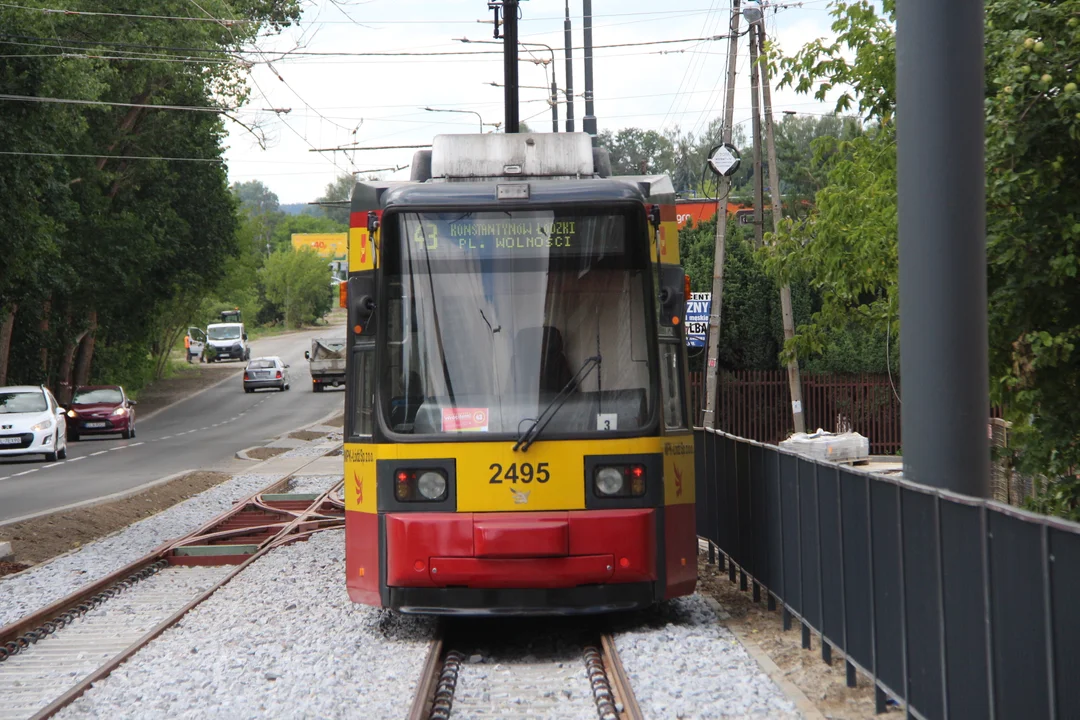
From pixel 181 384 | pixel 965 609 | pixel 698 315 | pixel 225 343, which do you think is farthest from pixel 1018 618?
pixel 225 343

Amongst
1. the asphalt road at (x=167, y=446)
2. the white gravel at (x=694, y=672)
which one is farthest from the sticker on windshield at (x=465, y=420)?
the asphalt road at (x=167, y=446)

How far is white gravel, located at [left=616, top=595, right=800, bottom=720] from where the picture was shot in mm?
7418

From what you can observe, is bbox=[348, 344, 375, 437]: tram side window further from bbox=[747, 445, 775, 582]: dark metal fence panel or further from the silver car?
the silver car

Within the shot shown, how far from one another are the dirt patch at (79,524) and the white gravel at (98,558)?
1.43ft

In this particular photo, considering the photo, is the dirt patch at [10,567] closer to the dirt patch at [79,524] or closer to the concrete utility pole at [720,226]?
the dirt patch at [79,524]

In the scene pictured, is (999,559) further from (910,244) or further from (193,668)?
(193,668)

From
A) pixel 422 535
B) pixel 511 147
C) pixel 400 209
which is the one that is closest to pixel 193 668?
pixel 422 535

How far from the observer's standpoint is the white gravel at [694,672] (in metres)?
7.42

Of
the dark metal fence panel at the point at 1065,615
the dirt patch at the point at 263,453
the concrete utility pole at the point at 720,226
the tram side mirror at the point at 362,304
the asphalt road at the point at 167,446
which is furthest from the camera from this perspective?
the dirt patch at the point at 263,453

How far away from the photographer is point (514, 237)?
954cm

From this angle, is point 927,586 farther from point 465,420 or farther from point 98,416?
point 98,416

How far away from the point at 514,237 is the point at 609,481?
1.74 m

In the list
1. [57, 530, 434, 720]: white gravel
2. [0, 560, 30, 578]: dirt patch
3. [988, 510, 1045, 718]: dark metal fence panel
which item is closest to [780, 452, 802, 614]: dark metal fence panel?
[57, 530, 434, 720]: white gravel

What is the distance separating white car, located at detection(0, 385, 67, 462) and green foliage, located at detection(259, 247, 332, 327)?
93.6m
